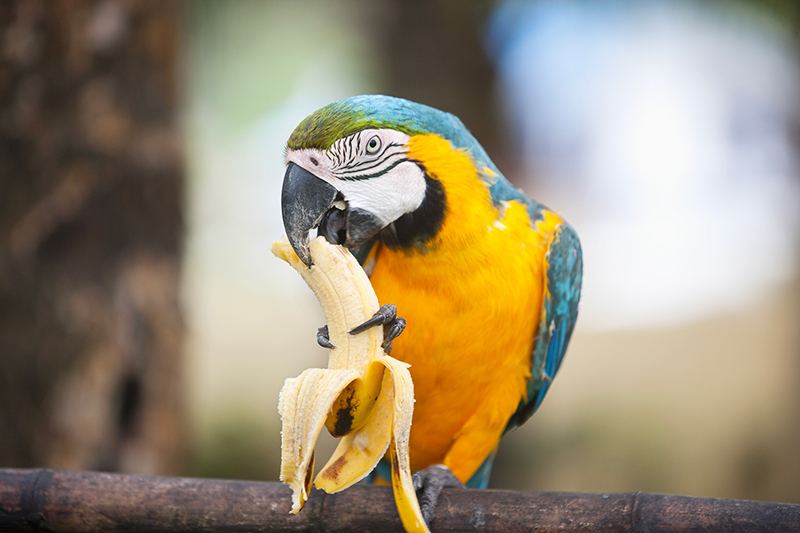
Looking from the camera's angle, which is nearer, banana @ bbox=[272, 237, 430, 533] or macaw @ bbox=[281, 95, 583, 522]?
banana @ bbox=[272, 237, 430, 533]

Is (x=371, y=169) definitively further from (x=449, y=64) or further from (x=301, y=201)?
(x=449, y=64)

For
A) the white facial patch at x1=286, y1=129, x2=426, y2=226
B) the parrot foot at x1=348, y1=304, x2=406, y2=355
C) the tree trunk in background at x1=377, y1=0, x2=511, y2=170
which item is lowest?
→ the parrot foot at x1=348, y1=304, x2=406, y2=355

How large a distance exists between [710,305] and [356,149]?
4720 millimetres

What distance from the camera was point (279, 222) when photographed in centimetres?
318

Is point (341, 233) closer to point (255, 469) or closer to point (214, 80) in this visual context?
point (255, 469)

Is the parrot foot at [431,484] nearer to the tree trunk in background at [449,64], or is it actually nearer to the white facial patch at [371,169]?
the white facial patch at [371,169]

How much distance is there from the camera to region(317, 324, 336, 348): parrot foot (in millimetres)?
1394

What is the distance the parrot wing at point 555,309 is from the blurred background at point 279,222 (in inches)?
36.6

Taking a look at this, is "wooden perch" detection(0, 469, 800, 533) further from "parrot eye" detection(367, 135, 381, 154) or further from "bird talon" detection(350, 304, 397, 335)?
"parrot eye" detection(367, 135, 381, 154)

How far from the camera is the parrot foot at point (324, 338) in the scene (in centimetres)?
139

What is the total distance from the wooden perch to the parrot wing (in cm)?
53

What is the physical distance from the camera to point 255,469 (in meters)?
5.73

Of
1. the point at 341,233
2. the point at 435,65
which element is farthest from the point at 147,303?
the point at 435,65

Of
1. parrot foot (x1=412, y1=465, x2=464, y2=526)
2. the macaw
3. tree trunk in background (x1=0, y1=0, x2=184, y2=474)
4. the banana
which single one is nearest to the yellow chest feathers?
the macaw
